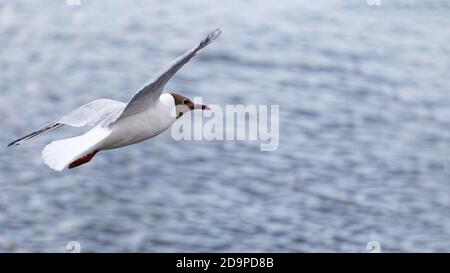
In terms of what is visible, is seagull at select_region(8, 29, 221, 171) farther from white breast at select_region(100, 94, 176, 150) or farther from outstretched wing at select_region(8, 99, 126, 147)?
outstretched wing at select_region(8, 99, 126, 147)

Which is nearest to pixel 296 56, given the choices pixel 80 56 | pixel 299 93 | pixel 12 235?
pixel 299 93

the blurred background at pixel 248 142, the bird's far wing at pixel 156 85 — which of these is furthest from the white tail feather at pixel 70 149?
the blurred background at pixel 248 142

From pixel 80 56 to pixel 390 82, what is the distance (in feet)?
11.5

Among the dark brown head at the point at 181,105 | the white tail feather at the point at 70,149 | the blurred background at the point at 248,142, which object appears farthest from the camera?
the blurred background at the point at 248,142

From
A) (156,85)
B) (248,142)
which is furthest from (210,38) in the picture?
(248,142)

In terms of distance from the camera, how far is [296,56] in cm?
1048

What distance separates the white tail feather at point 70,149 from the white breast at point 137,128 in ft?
0.15

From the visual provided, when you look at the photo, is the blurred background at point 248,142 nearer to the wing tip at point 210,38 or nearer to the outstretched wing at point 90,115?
the outstretched wing at point 90,115

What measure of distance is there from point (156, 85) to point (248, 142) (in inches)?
188

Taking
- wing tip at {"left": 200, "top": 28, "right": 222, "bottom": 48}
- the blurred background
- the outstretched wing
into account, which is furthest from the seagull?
the blurred background

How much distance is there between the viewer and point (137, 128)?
4.25m

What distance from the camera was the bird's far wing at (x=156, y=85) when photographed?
12.1ft

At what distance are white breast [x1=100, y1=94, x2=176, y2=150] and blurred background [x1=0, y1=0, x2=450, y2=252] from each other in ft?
10.7

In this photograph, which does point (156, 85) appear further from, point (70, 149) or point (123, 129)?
point (70, 149)
